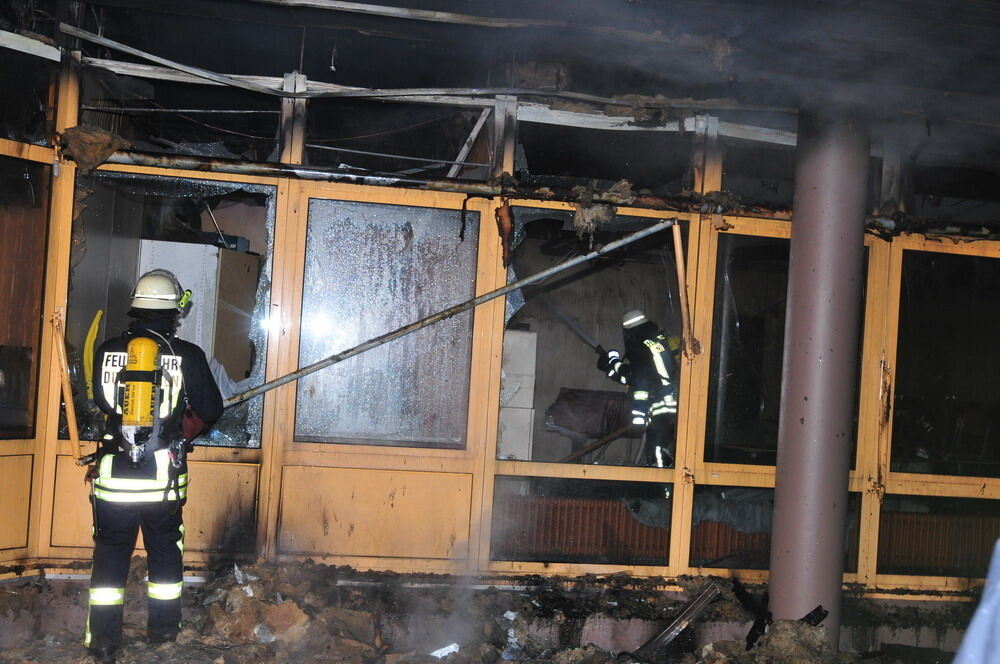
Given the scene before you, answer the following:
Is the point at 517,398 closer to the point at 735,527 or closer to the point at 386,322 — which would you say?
the point at 386,322

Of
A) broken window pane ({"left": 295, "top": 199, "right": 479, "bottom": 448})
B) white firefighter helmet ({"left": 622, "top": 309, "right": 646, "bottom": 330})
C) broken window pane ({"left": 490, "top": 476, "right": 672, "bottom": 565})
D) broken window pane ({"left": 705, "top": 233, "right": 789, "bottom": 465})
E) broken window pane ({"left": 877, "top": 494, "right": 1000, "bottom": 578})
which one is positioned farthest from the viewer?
white firefighter helmet ({"left": 622, "top": 309, "right": 646, "bottom": 330})

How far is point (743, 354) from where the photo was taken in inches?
214

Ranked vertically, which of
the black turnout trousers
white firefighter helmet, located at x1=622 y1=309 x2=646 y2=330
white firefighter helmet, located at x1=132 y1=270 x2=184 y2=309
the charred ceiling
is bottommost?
the black turnout trousers

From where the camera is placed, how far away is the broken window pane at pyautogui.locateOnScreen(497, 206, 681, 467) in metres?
5.52

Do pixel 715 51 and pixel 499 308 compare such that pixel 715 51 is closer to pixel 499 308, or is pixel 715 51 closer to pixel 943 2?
pixel 943 2

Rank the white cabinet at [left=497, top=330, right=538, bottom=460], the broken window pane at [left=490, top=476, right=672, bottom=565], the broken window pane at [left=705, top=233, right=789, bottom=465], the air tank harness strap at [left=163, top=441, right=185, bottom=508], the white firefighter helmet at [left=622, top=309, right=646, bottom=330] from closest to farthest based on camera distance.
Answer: the air tank harness strap at [left=163, top=441, right=185, bottom=508], the broken window pane at [left=490, top=476, right=672, bottom=565], the broken window pane at [left=705, top=233, right=789, bottom=465], the white cabinet at [left=497, top=330, right=538, bottom=460], the white firefighter helmet at [left=622, top=309, right=646, bottom=330]

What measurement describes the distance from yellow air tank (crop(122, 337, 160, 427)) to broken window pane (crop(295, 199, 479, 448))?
1.15 meters

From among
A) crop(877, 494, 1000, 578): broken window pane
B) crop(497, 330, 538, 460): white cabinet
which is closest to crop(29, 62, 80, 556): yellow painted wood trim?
crop(497, 330, 538, 460): white cabinet

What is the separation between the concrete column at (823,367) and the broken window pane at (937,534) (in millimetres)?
1160

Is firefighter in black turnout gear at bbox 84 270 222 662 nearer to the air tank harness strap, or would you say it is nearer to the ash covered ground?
the air tank harness strap

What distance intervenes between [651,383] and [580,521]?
129 cm

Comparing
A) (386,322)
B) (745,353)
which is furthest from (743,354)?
(386,322)

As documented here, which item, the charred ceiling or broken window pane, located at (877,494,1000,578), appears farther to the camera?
broken window pane, located at (877,494,1000,578)

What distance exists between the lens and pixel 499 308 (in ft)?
17.1
